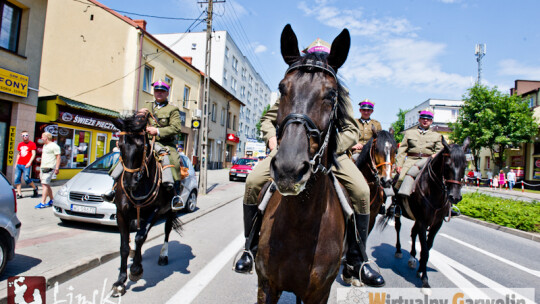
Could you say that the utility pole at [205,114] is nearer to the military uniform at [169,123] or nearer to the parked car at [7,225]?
the military uniform at [169,123]

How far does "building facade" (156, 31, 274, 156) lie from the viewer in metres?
42.0

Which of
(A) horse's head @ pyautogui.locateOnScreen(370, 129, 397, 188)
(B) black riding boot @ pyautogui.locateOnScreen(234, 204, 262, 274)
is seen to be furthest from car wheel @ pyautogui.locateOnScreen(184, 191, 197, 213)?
(B) black riding boot @ pyautogui.locateOnScreen(234, 204, 262, 274)

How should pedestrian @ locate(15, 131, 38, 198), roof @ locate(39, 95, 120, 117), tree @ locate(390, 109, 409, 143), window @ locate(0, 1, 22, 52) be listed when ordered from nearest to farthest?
pedestrian @ locate(15, 131, 38, 198)
window @ locate(0, 1, 22, 52)
roof @ locate(39, 95, 120, 117)
tree @ locate(390, 109, 409, 143)

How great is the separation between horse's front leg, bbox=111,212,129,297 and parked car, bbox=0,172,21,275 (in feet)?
4.43

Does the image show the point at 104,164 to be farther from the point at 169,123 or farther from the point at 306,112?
the point at 306,112

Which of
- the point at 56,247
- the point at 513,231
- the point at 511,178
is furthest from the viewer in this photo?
the point at 511,178

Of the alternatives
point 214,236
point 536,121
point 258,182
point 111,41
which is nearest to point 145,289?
point 258,182

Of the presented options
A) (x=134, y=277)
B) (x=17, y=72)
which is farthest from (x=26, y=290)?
(x=17, y=72)

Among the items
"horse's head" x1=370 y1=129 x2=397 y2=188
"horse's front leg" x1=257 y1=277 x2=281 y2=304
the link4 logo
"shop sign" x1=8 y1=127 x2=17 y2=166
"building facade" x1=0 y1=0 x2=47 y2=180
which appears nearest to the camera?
"horse's front leg" x1=257 y1=277 x2=281 y2=304

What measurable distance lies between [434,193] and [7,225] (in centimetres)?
656

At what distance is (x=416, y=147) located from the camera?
21.4 feet

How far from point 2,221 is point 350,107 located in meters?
4.57

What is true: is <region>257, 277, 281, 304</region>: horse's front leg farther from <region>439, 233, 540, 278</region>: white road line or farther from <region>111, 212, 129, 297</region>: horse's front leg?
<region>439, 233, 540, 278</region>: white road line

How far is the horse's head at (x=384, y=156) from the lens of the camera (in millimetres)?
4777
